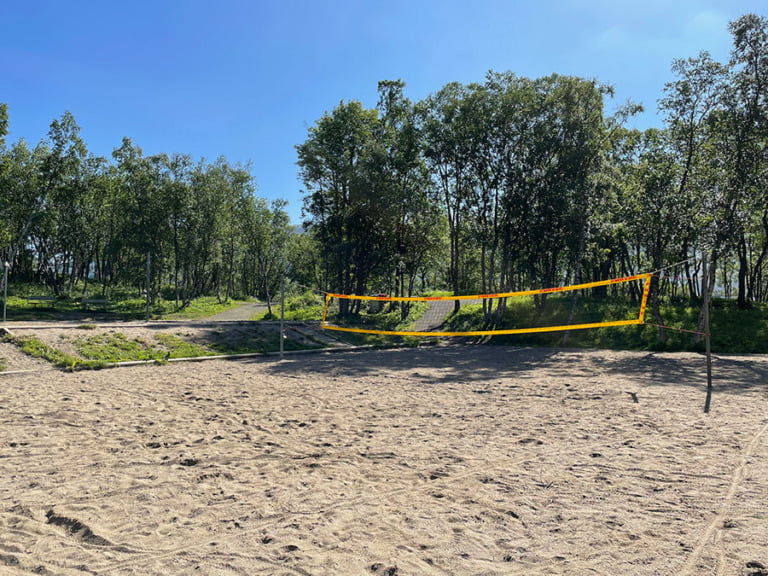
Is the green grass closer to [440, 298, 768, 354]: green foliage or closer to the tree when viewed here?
the tree

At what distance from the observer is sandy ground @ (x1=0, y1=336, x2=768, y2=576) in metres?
3.03

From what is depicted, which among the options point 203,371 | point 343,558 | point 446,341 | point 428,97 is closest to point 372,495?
point 343,558

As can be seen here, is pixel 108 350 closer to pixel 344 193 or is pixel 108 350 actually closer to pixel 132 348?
pixel 132 348

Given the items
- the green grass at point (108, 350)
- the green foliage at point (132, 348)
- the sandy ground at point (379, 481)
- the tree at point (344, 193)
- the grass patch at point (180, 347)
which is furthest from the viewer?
the tree at point (344, 193)

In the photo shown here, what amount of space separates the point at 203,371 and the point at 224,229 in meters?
23.7

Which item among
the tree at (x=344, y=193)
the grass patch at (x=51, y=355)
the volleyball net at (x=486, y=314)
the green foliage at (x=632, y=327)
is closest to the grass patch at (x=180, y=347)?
the grass patch at (x=51, y=355)

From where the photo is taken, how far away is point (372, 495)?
4074 mm

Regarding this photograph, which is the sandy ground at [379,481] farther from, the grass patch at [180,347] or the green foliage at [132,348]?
the grass patch at [180,347]

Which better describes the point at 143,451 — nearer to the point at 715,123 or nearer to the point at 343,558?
the point at 343,558

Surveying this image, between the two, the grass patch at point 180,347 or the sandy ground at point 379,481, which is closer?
the sandy ground at point 379,481

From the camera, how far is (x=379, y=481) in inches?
173

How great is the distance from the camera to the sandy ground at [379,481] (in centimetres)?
303

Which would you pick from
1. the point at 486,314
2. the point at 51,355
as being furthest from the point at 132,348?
the point at 486,314

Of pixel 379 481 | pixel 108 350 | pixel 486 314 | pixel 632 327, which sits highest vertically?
pixel 486 314
